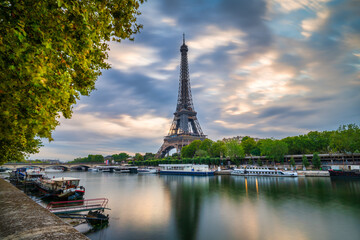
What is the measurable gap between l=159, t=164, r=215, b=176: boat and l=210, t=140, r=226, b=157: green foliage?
783 inches

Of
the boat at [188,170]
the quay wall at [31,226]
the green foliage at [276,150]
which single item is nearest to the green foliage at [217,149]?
the boat at [188,170]

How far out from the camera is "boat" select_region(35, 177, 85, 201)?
2727 cm

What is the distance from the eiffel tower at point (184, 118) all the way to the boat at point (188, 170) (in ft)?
108

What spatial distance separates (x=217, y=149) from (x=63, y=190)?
7535 cm

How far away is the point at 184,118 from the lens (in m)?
118

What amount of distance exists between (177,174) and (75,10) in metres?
77.1

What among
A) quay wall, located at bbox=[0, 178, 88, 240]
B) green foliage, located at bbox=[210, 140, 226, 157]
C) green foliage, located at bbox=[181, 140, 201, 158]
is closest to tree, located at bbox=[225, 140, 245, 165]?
green foliage, located at bbox=[210, 140, 226, 157]

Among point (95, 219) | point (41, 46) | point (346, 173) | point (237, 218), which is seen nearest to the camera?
point (41, 46)

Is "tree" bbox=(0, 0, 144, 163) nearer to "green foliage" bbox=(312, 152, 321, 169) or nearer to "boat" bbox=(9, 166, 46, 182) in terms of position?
"boat" bbox=(9, 166, 46, 182)

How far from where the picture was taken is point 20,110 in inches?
222

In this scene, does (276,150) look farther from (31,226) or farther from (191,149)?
(31,226)

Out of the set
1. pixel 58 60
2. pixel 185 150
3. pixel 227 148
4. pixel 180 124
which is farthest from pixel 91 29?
pixel 180 124

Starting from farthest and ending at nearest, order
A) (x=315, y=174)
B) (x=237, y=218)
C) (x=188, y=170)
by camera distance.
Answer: (x=188, y=170) → (x=315, y=174) → (x=237, y=218)

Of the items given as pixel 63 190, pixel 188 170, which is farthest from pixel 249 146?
pixel 63 190
